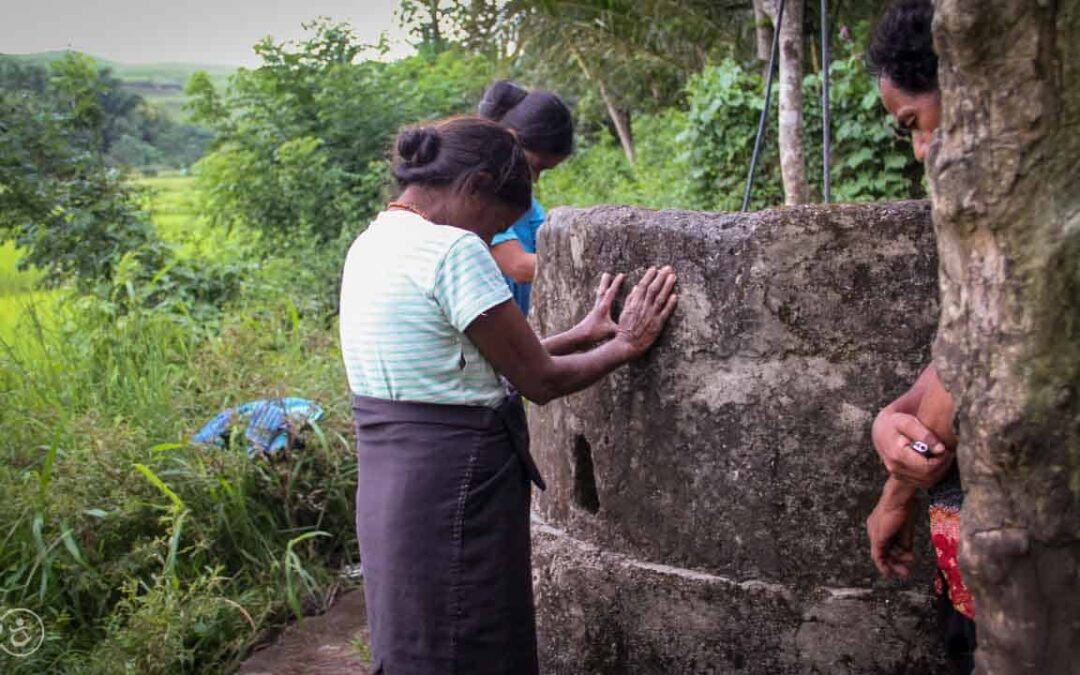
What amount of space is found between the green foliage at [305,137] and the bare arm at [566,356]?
18.5 feet

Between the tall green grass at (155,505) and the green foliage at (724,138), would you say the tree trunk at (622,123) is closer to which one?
the green foliage at (724,138)

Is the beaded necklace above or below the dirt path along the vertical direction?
above

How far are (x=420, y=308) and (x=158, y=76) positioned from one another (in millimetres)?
17733

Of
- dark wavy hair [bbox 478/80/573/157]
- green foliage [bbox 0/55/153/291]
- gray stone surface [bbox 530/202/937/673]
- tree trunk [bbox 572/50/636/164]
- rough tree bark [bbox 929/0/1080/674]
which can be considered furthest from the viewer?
tree trunk [bbox 572/50/636/164]

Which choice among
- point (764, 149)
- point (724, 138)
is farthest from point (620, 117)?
point (724, 138)

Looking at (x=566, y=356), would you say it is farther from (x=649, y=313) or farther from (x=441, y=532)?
(x=441, y=532)

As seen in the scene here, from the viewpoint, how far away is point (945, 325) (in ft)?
5.20

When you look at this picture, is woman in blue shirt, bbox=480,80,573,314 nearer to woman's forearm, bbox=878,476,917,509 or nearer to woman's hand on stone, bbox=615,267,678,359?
woman's hand on stone, bbox=615,267,678,359

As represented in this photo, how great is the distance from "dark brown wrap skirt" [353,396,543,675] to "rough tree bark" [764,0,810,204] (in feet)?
16.5

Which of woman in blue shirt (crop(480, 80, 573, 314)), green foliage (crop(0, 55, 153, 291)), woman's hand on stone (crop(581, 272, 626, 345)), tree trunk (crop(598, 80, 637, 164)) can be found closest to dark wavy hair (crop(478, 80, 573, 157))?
woman in blue shirt (crop(480, 80, 573, 314))

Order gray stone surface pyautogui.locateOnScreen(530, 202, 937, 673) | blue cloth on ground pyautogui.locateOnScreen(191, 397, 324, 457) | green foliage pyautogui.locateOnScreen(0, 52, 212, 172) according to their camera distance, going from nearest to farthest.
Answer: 1. gray stone surface pyautogui.locateOnScreen(530, 202, 937, 673)
2. blue cloth on ground pyautogui.locateOnScreen(191, 397, 324, 457)
3. green foliage pyautogui.locateOnScreen(0, 52, 212, 172)

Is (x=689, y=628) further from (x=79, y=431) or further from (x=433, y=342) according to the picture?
(x=79, y=431)

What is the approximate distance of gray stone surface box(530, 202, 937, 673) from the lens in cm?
250

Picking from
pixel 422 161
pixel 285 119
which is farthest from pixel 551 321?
pixel 285 119
